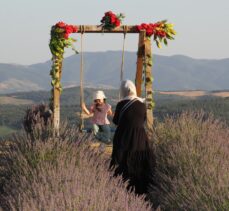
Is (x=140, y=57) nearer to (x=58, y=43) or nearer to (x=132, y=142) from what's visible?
(x=58, y=43)

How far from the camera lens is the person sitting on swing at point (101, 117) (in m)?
10.5

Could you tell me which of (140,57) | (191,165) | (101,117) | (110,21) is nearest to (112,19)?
(110,21)

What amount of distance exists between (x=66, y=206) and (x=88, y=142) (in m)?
4.29

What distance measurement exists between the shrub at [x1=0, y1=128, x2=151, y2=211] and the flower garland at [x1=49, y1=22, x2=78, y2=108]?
1.82m

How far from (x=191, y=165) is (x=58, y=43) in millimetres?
4668

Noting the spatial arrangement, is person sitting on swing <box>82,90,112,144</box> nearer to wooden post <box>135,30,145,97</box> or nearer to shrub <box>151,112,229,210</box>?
wooden post <box>135,30,145,97</box>

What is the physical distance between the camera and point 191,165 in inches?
279

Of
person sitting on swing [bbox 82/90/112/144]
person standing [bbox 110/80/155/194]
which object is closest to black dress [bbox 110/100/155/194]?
person standing [bbox 110/80/155/194]

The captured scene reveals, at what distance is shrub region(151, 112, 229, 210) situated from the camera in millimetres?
5613

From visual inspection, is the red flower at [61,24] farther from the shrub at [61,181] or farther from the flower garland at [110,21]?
the shrub at [61,181]

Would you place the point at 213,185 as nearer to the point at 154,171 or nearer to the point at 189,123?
the point at 154,171

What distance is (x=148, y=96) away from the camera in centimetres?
1095

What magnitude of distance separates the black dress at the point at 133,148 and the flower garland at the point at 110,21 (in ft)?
12.2

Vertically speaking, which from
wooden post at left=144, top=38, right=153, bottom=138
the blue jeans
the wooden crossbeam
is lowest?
the blue jeans
